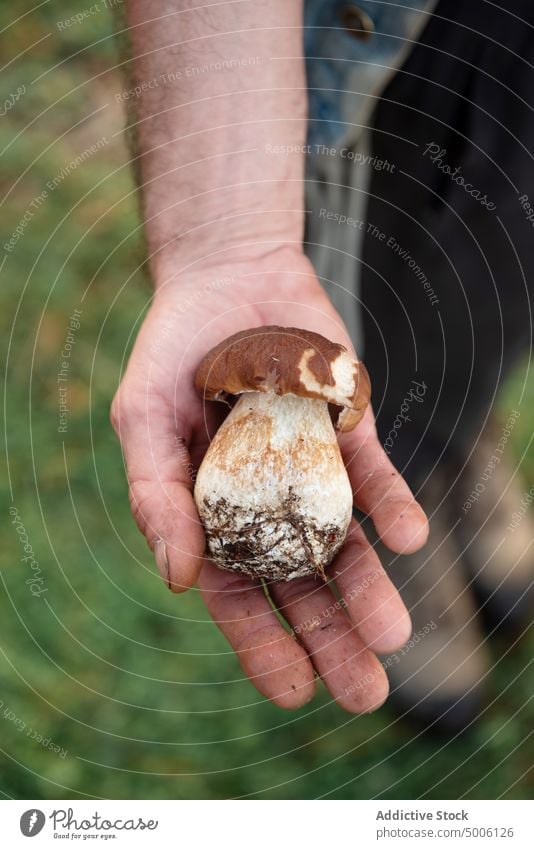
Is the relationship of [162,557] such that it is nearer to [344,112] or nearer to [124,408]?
[124,408]

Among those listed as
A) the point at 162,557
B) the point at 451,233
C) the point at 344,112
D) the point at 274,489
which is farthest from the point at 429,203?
the point at 162,557

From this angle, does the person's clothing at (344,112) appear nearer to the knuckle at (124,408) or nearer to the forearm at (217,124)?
the forearm at (217,124)

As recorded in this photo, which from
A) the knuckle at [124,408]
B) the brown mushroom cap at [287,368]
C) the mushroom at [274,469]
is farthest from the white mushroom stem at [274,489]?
the knuckle at [124,408]

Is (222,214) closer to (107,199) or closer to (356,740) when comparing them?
(107,199)

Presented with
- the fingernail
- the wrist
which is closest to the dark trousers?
the wrist

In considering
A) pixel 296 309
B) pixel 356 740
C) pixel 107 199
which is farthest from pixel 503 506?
pixel 107 199

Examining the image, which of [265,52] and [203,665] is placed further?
[203,665]
